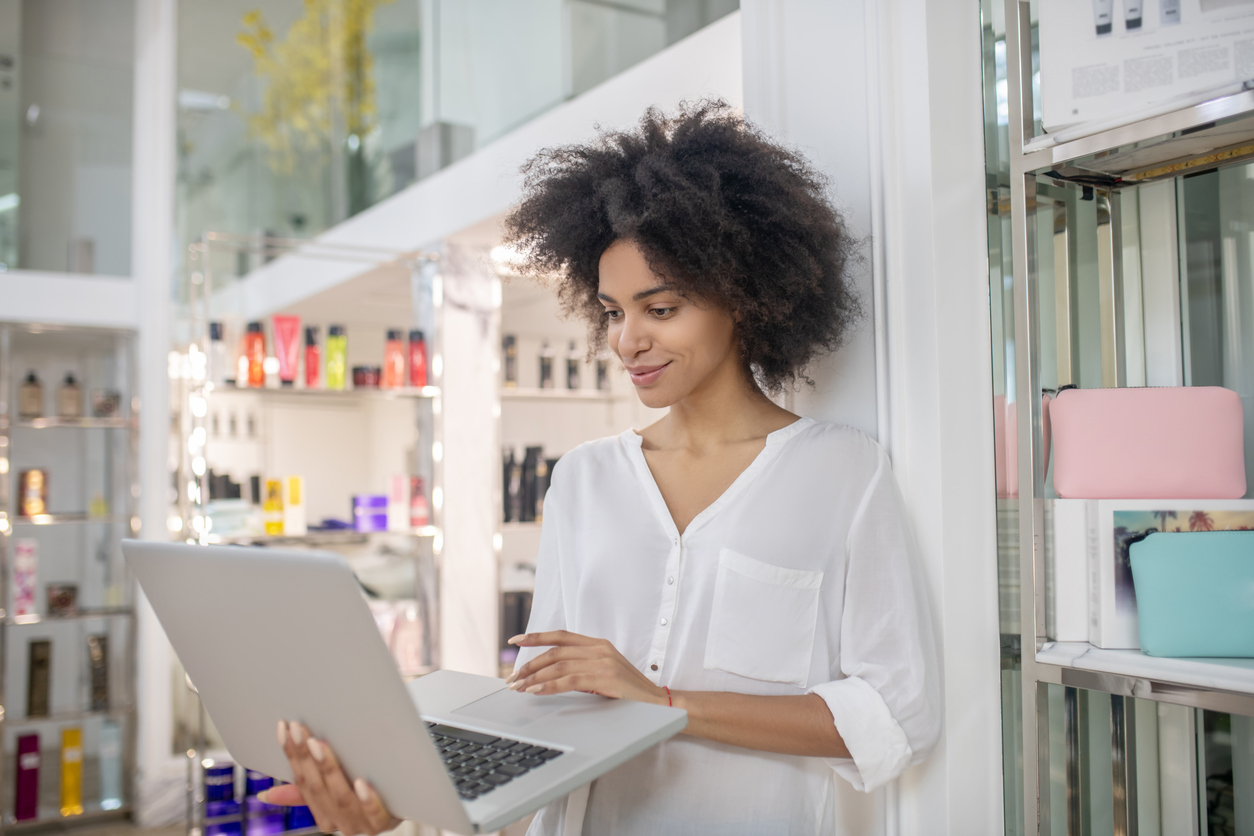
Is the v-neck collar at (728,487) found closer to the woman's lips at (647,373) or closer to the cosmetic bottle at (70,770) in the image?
the woman's lips at (647,373)

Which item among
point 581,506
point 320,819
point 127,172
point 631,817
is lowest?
point 631,817

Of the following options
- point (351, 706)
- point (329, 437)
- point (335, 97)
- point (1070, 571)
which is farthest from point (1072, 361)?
point (335, 97)

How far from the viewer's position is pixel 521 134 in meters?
3.12

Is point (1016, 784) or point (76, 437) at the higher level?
point (76, 437)

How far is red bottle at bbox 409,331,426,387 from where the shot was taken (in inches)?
146

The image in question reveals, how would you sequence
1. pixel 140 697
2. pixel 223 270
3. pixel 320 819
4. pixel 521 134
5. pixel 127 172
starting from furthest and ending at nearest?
pixel 223 270 < pixel 127 172 < pixel 140 697 < pixel 521 134 < pixel 320 819

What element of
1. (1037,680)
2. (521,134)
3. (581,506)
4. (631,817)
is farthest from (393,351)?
(1037,680)

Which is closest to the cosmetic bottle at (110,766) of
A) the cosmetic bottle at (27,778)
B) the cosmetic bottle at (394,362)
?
the cosmetic bottle at (27,778)

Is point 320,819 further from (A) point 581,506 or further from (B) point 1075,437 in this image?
(B) point 1075,437

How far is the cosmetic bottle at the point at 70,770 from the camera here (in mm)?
4121

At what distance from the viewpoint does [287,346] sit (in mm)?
3510

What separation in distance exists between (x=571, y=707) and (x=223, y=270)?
460 cm

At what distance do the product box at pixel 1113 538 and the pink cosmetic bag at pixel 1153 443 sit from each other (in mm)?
25

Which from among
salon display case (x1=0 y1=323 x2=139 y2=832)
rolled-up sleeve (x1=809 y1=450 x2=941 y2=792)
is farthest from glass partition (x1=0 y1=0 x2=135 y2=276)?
rolled-up sleeve (x1=809 y1=450 x2=941 y2=792)
